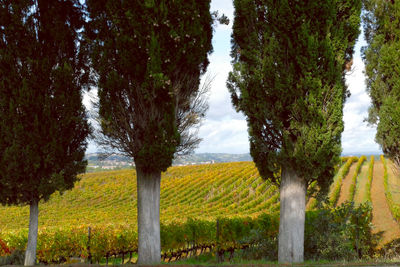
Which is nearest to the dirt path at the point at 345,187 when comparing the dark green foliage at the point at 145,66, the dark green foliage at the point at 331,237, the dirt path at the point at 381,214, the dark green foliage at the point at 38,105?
the dirt path at the point at 381,214

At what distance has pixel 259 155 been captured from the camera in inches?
375

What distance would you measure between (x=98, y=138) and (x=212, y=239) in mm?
9542

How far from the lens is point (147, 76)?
7602 millimetres

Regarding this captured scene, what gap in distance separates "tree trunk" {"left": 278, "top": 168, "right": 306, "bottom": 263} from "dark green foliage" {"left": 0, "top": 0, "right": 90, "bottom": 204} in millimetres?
5495

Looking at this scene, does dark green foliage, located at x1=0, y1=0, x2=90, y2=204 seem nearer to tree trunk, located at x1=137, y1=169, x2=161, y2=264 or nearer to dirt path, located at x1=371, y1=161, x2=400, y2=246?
tree trunk, located at x1=137, y1=169, x2=161, y2=264

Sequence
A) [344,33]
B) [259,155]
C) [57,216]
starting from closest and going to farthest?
[344,33]
[259,155]
[57,216]

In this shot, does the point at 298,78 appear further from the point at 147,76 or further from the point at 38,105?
the point at 38,105

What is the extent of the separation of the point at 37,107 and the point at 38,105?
0.06m

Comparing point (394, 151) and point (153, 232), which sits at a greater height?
point (394, 151)

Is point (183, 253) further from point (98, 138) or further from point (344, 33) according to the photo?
A: point (344, 33)

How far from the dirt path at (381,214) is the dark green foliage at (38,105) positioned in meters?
15.1

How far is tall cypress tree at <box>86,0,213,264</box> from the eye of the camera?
302 inches

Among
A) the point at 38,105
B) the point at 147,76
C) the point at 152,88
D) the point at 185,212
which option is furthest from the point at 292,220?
the point at 185,212

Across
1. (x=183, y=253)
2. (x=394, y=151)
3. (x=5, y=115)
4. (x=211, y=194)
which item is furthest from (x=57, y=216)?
(x=394, y=151)
